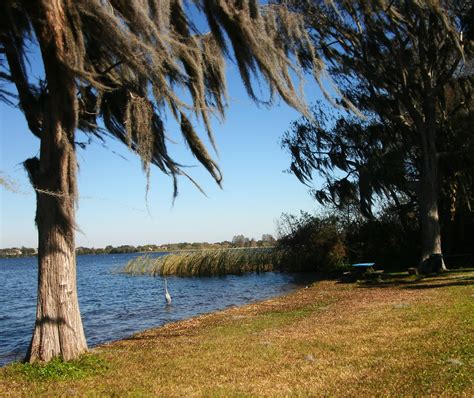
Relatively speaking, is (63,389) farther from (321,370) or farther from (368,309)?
(368,309)

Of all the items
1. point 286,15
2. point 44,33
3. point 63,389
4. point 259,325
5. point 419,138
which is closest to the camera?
point 63,389

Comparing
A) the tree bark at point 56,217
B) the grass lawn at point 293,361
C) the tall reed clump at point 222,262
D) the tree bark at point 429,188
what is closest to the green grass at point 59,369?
the grass lawn at point 293,361

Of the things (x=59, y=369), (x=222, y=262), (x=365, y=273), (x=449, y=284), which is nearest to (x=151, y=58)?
(x=59, y=369)

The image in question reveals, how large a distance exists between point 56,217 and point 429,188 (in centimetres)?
1458

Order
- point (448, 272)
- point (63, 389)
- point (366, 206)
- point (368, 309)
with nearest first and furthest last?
point (63, 389), point (368, 309), point (448, 272), point (366, 206)

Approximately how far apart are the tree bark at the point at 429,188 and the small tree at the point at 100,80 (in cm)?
1150

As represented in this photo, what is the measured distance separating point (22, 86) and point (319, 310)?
759 cm

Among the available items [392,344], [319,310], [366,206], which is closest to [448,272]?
[366,206]

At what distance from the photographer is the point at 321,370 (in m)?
5.71

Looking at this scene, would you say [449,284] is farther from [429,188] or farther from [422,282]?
[429,188]

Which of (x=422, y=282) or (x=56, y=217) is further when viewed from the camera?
(x=422, y=282)

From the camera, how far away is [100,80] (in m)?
7.43

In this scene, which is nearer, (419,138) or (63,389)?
(63,389)

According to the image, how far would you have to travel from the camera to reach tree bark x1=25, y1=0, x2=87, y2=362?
6.84m
